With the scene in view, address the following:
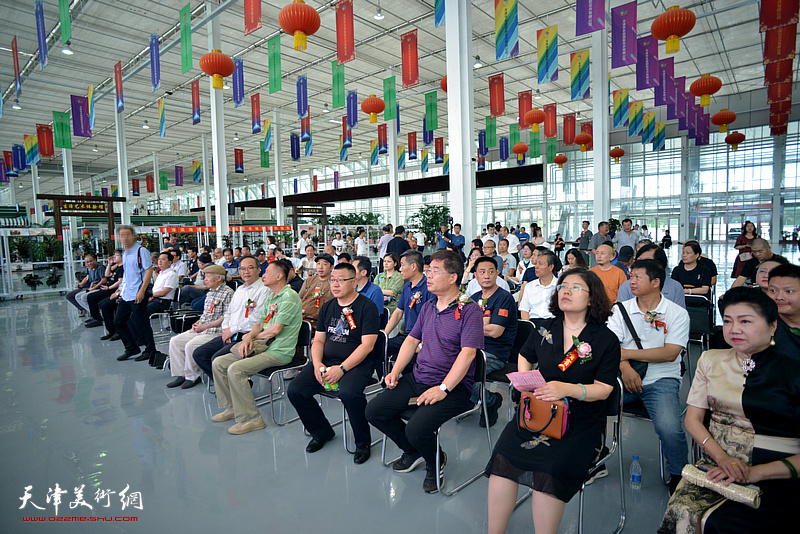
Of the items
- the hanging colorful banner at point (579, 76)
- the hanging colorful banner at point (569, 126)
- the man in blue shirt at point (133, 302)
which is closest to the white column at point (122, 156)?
the man in blue shirt at point (133, 302)

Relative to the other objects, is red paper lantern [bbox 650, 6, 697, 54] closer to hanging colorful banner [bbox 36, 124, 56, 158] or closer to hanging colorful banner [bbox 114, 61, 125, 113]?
hanging colorful banner [bbox 114, 61, 125, 113]

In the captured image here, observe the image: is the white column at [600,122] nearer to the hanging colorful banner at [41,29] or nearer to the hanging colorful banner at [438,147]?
the hanging colorful banner at [438,147]

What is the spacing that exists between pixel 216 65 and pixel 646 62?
805 cm

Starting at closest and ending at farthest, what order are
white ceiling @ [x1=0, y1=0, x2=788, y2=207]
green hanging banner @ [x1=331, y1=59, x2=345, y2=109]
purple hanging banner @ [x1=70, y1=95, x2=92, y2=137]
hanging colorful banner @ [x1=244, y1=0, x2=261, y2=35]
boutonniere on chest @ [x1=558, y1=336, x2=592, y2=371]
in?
1. boutonniere on chest @ [x1=558, y1=336, x2=592, y2=371]
2. hanging colorful banner @ [x1=244, y1=0, x2=261, y2=35]
3. green hanging banner @ [x1=331, y1=59, x2=345, y2=109]
4. white ceiling @ [x1=0, y1=0, x2=788, y2=207]
5. purple hanging banner @ [x1=70, y1=95, x2=92, y2=137]

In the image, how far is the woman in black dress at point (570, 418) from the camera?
5.72 feet

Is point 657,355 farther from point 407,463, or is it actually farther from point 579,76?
point 579,76

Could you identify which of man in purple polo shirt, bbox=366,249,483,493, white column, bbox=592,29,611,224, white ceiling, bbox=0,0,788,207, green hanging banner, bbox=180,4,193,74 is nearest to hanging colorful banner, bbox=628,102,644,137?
white ceiling, bbox=0,0,788,207

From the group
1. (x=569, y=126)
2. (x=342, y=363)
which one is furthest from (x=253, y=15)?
(x=569, y=126)

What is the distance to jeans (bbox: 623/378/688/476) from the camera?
7.45ft

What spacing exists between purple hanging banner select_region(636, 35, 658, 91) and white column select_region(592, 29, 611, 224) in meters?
2.23

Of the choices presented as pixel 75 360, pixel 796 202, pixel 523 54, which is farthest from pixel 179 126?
pixel 796 202

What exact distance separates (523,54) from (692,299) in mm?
11313

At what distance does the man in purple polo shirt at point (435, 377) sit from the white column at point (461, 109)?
5780 millimetres

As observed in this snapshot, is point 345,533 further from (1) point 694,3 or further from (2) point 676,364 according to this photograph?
(1) point 694,3
